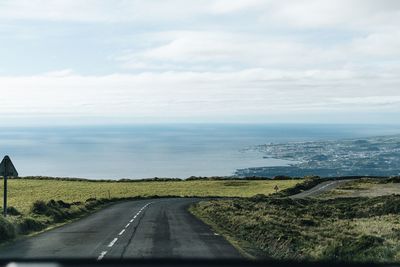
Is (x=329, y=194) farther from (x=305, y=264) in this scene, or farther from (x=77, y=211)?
(x=305, y=264)

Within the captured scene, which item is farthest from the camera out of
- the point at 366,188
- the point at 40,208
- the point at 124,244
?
the point at 366,188

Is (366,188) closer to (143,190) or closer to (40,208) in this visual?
(143,190)

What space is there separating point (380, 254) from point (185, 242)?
6.08 meters

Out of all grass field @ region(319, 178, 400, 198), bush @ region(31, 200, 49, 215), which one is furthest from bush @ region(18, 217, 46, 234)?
grass field @ region(319, 178, 400, 198)

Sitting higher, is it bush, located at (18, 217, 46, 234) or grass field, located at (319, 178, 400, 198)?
bush, located at (18, 217, 46, 234)

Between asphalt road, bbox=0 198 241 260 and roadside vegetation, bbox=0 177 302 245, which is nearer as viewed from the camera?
asphalt road, bbox=0 198 241 260

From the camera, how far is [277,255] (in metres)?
13.7

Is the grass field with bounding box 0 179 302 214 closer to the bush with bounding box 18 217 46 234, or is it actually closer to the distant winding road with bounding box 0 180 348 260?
the bush with bounding box 18 217 46 234

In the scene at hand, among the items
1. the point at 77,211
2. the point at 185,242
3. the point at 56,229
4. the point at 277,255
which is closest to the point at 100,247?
the point at 185,242

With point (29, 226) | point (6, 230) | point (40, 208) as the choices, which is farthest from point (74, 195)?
point (6, 230)

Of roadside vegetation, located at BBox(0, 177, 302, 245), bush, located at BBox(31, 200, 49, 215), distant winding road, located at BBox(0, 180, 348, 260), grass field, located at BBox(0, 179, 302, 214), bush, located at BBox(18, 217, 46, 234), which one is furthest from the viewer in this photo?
grass field, located at BBox(0, 179, 302, 214)

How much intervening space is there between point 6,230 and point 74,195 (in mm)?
38961

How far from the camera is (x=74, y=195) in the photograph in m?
54.6

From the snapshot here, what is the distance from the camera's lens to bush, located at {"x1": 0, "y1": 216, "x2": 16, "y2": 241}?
16344 millimetres
